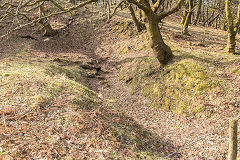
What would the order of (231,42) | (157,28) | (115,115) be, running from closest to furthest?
(115,115) < (157,28) < (231,42)

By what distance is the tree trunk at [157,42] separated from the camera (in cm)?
909

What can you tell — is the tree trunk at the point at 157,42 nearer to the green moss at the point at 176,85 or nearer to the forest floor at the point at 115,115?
the green moss at the point at 176,85

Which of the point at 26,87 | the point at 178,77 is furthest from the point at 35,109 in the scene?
the point at 178,77

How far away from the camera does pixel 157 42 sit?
948cm

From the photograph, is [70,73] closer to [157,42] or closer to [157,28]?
[157,42]

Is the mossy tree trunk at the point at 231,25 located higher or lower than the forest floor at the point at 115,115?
higher

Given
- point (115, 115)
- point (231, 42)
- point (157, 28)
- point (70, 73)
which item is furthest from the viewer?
point (70, 73)

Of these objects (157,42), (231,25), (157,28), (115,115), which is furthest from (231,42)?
(115,115)

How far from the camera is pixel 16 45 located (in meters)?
16.7

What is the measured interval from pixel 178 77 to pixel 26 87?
286 inches

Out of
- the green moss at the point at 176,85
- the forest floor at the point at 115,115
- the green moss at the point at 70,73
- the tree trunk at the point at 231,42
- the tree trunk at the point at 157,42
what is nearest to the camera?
the forest floor at the point at 115,115

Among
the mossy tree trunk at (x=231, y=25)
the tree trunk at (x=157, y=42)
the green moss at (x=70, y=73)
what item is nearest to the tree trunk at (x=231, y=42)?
the mossy tree trunk at (x=231, y=25)

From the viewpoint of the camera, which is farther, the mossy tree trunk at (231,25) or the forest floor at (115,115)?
the mossy tree trunk at (231,25)

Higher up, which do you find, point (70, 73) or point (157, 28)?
point (157, 28)
